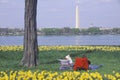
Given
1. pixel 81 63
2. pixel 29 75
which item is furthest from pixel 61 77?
pixel 81 63

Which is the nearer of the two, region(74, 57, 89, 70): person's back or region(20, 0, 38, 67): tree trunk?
region(74, 57, 89, 70): person's back

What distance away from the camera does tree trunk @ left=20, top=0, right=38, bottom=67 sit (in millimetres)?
20000

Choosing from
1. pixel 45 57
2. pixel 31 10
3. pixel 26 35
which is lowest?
pixel 45 57

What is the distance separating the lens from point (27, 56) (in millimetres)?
20047

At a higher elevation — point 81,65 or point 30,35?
point 30,35

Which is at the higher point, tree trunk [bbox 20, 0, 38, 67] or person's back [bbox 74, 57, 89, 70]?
tree trunk [bbox 20, 0, 38, 67]

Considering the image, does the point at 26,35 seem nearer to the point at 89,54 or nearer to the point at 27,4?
the point at 27,4

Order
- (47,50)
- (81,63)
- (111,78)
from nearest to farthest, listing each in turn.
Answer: (111,78), (81,63), (47,50)

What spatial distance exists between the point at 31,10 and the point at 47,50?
6982 mm

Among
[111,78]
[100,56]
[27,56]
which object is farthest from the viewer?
[100,56]

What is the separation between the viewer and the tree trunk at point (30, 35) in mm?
20000

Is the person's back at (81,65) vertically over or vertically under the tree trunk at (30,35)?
under

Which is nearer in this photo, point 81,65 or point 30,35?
point 81,65

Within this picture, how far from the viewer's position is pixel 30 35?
20.2 meters
